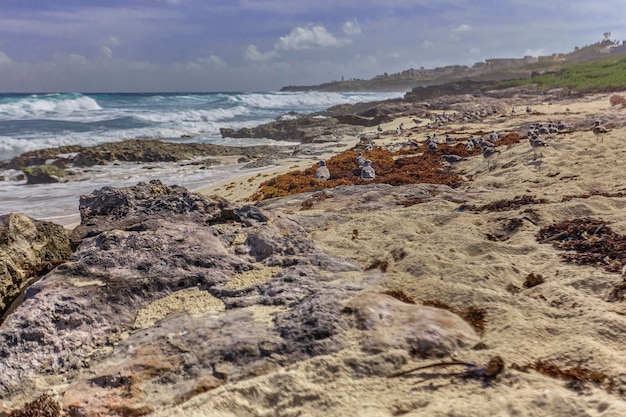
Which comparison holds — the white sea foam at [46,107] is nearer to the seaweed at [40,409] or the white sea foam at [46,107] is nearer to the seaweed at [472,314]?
the seaweed at [40,409]

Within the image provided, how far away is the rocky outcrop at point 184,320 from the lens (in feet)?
9.98

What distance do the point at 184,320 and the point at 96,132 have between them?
1285 inches

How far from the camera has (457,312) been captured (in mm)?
3533

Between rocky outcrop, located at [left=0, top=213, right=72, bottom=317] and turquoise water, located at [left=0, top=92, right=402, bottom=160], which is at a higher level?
turquoise water, located at [left=0, top=92, right=402, bottom=160]

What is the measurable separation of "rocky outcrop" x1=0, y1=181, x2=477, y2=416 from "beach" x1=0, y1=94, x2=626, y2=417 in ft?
0.10

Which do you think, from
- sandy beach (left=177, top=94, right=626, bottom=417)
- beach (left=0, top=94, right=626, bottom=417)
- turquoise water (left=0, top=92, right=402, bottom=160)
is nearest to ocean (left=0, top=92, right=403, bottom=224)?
turquoise water (left=0, top=92, right=402, bottom=160)

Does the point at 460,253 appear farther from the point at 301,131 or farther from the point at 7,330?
the point at 301,131

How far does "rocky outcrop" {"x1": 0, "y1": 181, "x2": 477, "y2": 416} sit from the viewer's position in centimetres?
304

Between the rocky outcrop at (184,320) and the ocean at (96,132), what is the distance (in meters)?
7.41

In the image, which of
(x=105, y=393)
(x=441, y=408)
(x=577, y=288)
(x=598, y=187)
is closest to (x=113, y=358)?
(x=105, y=393)

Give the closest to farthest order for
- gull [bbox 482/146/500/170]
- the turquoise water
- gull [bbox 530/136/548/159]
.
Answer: gull [bbox 530/136/548/159] → gull [bbox 482/146/500/170] → the turquoise water

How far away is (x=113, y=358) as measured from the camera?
3250 mm

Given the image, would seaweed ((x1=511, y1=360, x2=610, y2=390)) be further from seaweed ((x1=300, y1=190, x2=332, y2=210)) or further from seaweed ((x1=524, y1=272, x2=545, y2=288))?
seaweed ((x1=300, y1=190, x2=332, y2=210))

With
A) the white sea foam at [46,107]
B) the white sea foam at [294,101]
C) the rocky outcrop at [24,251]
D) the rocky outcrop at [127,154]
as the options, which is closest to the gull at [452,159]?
the rocky outcrop at [24,251]
